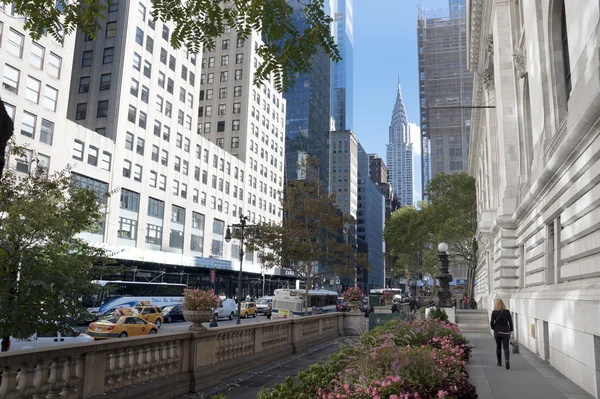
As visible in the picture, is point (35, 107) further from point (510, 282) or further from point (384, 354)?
point (384, 354)

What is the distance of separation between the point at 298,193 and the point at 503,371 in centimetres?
2797

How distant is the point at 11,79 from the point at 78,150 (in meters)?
8.88

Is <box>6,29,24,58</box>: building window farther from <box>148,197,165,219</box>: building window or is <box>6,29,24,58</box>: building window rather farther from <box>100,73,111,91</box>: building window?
<box>148,197,165,219</box>: building window

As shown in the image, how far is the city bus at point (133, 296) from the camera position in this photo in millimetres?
39594

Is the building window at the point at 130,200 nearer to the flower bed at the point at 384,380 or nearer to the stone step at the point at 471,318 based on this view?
the stone step at the point at 471,318

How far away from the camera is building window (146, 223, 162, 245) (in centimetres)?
5871

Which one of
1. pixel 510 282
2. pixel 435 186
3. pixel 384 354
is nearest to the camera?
pixel 384 354

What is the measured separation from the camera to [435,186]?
53.7 meters

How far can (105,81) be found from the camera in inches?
2215

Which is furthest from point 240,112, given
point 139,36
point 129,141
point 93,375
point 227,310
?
point 93,375

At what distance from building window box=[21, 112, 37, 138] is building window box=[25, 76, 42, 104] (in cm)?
147

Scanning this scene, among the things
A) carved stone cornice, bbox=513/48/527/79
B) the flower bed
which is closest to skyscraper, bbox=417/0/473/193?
carved stone cornice, bbox=513/48/527/79

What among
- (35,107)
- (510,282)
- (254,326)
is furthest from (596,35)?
(35,107)

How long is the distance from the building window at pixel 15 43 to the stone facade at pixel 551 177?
118ft
